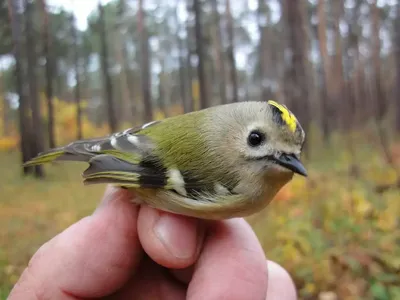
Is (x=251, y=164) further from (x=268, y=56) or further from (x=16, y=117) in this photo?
(x=268, y=56)

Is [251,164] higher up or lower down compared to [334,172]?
higher up

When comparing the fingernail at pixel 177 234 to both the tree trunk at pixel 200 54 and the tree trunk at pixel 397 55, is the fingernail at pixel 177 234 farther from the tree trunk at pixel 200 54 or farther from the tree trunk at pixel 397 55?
the tree trunk at pixel 397 55

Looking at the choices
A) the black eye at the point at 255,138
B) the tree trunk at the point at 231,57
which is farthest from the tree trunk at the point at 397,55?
the black eye at the point at 255,138

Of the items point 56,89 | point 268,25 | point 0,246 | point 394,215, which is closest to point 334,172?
point 394,215

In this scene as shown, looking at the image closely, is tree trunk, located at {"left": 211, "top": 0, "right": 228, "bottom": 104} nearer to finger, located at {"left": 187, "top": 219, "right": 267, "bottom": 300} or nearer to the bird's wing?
the bird's wing

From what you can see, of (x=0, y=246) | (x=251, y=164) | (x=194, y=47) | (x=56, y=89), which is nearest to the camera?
(x=251, y=164)

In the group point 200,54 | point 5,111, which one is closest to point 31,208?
point 5,111
